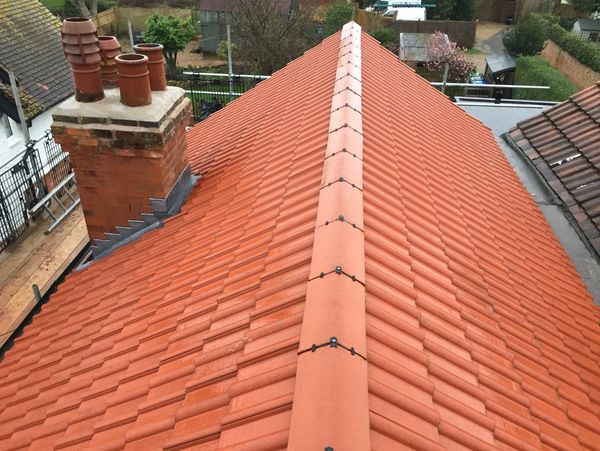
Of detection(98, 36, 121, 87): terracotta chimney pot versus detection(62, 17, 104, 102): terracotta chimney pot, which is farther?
detection(98, 36, 121, 87): terracotta chimney pot

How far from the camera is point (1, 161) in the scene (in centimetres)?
1296

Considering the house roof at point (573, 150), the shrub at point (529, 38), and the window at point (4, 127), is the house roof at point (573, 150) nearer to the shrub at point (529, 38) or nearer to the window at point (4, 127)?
the window at point (4, 127)

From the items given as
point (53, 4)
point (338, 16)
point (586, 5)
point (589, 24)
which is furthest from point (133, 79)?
point (53, 4)

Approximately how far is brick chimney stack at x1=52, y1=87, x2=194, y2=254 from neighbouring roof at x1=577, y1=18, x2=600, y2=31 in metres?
37.1

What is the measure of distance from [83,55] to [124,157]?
42.8 inches

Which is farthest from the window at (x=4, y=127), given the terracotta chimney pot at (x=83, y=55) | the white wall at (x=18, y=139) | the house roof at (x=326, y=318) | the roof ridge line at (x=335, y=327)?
the roof ridge line at (x=335, y=327)

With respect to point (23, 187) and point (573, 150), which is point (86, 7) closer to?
point (23, 187)

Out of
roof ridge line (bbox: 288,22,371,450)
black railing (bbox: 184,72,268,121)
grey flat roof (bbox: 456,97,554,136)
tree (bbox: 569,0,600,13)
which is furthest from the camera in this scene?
tree (bbox: 569,0,600,13)

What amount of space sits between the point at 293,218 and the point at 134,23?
4089 centimetres

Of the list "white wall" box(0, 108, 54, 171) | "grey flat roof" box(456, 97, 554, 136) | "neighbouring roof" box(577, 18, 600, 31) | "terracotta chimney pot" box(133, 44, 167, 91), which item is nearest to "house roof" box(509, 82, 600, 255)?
"grey flat roof" box(456, 97, 554, 136)

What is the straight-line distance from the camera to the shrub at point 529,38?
94.7 ft

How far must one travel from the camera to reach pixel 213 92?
19234mm

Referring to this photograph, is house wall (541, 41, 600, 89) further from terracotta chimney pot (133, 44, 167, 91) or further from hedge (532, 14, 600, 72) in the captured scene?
terracotta chimney pot (133, 44, 167, 91)

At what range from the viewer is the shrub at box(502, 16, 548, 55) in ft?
94.7
